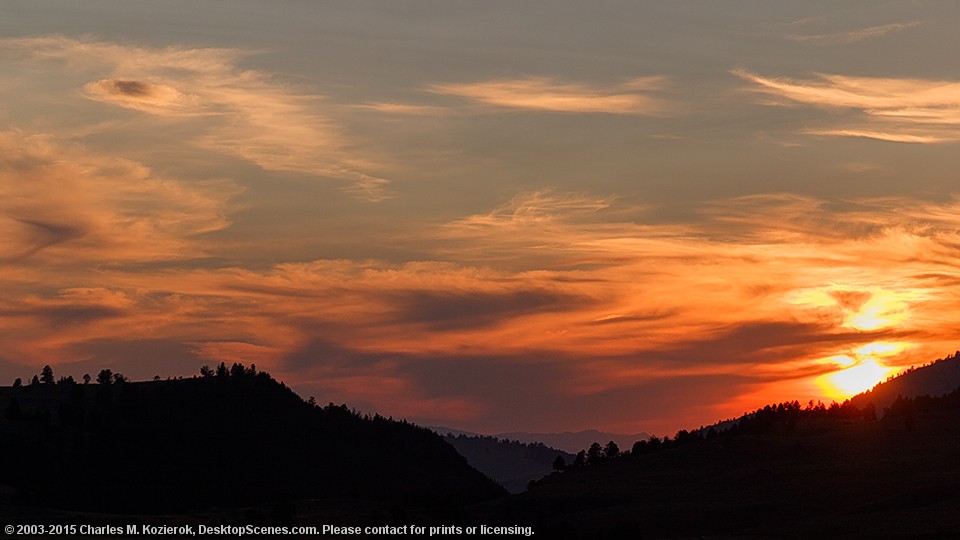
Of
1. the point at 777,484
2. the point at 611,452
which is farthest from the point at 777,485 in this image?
the point at 611,452

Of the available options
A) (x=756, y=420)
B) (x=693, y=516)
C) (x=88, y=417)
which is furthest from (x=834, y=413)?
(x=88, y=417)

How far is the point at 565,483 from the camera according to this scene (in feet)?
522

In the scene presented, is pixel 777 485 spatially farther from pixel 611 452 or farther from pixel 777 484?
pixel 611 452

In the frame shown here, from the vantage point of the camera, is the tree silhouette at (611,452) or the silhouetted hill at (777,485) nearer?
the silhouetted hill at (777,485)

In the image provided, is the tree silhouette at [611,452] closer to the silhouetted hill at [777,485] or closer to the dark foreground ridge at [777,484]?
the dark foreground ridge at [777,484]

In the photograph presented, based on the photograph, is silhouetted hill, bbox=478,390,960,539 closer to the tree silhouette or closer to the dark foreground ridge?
the dark foreground ridge

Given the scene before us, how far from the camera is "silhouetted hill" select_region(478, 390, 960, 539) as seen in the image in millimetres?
117812

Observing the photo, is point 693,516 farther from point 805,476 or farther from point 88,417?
point 88,417

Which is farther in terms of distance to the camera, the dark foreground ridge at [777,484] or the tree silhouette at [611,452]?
the tree silhouette at [611,452]

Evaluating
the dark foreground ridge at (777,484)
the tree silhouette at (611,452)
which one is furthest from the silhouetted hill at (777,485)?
the tree silhouette at (611,452)

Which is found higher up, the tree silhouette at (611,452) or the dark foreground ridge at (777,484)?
the tree silhouette at (611,452)

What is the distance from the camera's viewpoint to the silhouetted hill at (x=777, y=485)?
387 ft

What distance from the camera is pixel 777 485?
461 feet

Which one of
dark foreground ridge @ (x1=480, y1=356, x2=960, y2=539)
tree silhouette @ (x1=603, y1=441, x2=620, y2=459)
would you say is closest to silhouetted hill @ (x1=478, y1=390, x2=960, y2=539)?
dark foreground ridge @ (x1=480, y1=356, x2=960, y2=539)
